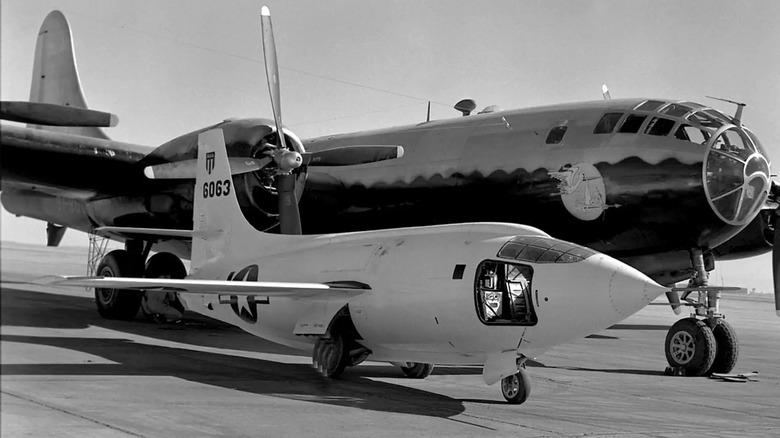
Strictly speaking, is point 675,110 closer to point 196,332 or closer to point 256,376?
point 256,376

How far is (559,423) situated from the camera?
923 cm

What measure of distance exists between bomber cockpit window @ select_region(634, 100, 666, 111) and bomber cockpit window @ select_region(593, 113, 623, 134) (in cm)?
34

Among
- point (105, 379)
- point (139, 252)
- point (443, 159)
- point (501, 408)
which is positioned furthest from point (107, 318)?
point (501, 408)

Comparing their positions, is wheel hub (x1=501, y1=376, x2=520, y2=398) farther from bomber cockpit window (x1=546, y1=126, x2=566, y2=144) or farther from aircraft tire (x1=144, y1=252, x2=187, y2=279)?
aircraft tire (x1=144, y1=252, x2=187, y2=279)

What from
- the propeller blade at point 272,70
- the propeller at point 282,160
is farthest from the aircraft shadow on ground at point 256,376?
the propeller blade at point 272,70

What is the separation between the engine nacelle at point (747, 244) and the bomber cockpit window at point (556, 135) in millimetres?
7076

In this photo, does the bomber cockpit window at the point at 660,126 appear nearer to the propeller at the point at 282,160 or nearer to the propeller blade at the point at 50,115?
the propeller at the point at 282,160

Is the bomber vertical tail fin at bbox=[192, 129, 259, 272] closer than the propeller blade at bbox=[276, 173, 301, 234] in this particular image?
Yes

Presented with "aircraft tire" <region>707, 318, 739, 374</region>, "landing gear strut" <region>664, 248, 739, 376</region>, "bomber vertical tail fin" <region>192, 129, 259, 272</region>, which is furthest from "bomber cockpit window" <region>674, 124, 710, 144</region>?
"bomber vertical tail fin" <region>192, 129, 259, 272</region>

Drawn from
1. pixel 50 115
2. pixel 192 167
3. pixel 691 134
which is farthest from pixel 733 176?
pixel 50 115

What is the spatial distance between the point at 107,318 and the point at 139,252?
5.63 feet

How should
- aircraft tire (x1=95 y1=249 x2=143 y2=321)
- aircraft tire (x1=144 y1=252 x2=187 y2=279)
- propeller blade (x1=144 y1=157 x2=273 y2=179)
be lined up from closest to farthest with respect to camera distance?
propeller blade (x1=144 y1=157 x2=273 y2=179)
aircraft tire (x1=95 y1=249 x2=143 y2=321)
aircraft tire (x1=144 y1=252 x2=187 y2=279)

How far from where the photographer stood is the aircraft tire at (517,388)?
1059 cm

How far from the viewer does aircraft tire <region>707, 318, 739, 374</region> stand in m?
14.3
